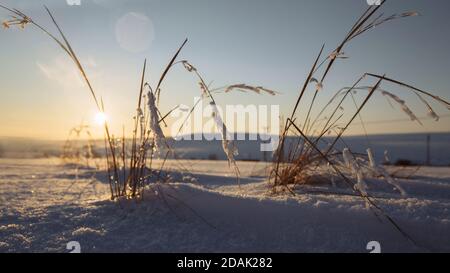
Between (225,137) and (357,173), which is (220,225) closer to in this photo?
(225,137)

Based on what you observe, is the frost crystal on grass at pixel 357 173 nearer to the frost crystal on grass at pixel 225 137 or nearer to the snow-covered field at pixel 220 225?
the snow-covered field at pixel 220 225

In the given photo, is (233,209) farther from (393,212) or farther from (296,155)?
(296,155)

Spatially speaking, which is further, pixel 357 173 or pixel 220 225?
pixel 220 225

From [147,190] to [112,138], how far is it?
1.04ft

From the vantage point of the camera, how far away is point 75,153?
4652 mm

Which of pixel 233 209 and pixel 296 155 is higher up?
pixel 296 155

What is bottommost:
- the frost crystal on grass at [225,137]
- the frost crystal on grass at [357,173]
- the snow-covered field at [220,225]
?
the snow-covered field at [220,225]

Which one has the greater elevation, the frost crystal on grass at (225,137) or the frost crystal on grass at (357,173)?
the frost crystal on grass at (225,137)

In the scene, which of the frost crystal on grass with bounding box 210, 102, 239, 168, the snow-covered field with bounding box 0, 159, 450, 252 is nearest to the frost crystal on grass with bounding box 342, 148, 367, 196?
the snow-covered field with bounding box 0, 159, 450, 252

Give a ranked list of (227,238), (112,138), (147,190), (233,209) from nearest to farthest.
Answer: (227,238), (233,209), (147,190), (112,138)

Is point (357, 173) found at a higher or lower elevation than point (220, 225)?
higher

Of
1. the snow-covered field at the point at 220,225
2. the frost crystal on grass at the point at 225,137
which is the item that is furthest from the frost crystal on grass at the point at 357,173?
the frost crystal on grass at the point at 225,137

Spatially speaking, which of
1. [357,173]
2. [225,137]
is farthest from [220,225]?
[357,173]
